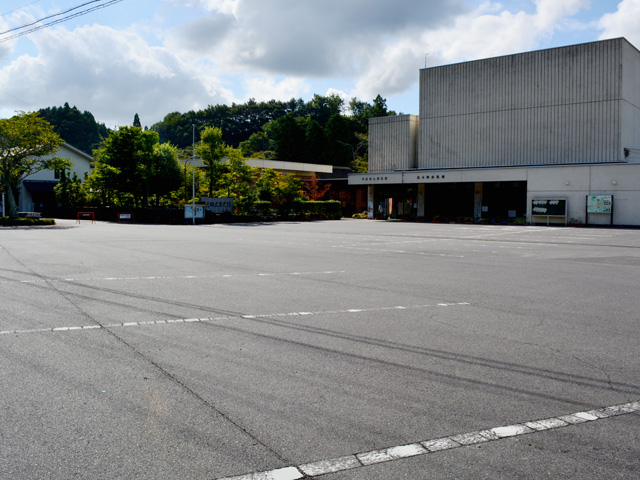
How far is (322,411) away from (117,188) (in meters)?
46.7

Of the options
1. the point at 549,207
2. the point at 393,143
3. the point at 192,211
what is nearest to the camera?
the point at 549,207

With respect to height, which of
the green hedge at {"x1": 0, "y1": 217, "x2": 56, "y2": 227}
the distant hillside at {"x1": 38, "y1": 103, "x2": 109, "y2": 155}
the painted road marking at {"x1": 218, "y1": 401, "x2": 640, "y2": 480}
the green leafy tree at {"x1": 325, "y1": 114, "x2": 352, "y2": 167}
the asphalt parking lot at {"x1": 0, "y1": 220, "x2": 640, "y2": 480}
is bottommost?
the painted road marking at {"x1": 218, "y1": 401, "x2": 640, "y2": 480}

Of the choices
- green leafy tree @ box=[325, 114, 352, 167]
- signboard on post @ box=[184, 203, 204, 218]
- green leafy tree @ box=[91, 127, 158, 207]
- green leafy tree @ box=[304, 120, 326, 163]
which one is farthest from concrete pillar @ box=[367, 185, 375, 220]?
green leafy tree @ box=[304, 120, 326, 163]

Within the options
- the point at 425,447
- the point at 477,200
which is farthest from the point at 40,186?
the point at 425,447

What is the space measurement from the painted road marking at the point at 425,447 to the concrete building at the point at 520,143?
1462 inches

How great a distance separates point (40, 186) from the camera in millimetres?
61281

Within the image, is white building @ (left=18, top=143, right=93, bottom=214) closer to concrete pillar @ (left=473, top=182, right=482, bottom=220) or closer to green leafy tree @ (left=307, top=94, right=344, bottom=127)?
concrete pillar @ (left=473, top=182, right=482, bottom=220)

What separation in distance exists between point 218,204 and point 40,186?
98.0 ft

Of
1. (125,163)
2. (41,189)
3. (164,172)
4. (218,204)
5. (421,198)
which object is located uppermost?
(125,163)

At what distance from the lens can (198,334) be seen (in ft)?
20.4

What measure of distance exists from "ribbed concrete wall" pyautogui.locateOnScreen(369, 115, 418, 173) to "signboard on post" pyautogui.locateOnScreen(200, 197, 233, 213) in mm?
16203

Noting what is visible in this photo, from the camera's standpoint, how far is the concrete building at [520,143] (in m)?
38.3

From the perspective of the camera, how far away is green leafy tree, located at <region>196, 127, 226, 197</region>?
4619 centimetres

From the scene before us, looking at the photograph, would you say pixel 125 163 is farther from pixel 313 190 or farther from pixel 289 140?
pixel 289 140
